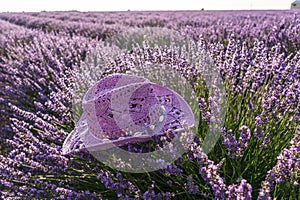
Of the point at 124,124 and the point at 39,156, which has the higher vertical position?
the point at 124,124

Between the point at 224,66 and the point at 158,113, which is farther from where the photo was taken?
the point at 224,66

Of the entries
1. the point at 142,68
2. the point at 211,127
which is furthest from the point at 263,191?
the point at 142,68

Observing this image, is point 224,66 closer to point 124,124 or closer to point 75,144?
point 124,124

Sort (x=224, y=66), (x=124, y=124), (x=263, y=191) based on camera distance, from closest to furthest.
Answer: (x=263, y=191) → (x=124, y=124) → (x=224, y=66)

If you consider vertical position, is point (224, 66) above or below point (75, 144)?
above

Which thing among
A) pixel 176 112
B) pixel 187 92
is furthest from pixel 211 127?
pixel 187 92

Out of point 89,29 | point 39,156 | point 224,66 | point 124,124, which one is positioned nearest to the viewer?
point 124,124

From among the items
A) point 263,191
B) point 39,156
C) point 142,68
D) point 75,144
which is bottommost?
point 39,156

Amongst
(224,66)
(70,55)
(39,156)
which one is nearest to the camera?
(39,156)

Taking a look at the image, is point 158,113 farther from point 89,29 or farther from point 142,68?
point 89,29
